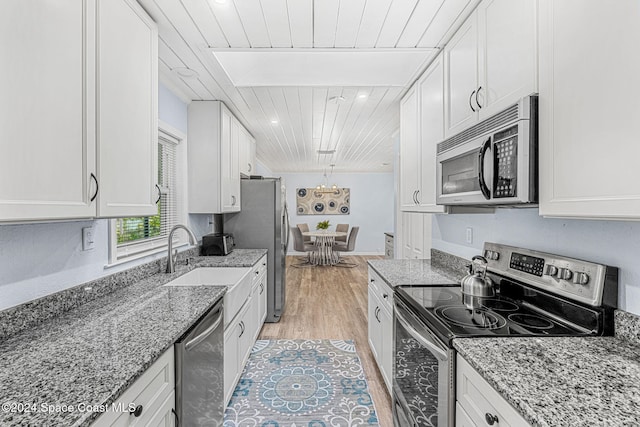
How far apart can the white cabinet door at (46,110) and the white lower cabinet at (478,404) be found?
1446mm

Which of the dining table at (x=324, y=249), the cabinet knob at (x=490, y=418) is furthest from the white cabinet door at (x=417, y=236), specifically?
the dining table at (x=324, y=249)

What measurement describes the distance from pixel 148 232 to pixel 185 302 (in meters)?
1.17

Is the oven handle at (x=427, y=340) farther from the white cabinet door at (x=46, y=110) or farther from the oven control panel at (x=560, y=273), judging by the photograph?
the white cabinet door at (x=46, y=110)

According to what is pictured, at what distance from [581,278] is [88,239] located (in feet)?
7.42

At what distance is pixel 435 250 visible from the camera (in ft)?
8.83

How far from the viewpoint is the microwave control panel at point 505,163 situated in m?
1.18

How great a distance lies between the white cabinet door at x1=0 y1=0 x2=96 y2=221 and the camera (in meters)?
0.89

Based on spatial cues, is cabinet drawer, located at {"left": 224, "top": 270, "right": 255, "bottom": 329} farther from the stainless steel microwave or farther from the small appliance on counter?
the stainless steel microwave

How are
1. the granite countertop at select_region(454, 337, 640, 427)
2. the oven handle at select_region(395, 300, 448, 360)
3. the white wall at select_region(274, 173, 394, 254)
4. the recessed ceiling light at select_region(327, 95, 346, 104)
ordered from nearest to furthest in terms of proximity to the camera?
the granite countertop at select_region(454, 337, 640, 427) < the oven handle at select_region(395, 300, 448, 360) < the recessed ceiling light at select_region(327, 95, 346, 104) < the white wall at select_region(274, 173, 394, 254)

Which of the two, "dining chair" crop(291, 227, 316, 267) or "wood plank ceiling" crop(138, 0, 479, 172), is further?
"dining chair" crop(291, 227, 316, 267)

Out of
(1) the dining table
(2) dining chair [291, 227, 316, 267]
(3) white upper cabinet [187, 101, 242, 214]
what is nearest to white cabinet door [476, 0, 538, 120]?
(3) white upper cabinet [187, 101, 242, 214]

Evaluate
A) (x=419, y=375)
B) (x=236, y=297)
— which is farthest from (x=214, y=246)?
(x=419, y=375)

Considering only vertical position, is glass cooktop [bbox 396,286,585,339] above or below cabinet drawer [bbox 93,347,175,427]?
above

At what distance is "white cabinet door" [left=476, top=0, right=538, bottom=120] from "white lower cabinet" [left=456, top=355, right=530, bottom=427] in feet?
3.33
